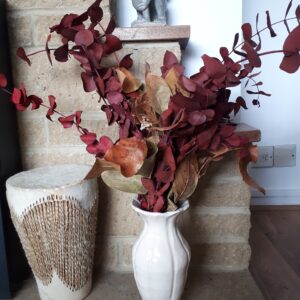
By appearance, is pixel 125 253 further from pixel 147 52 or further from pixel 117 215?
pixel 147 52

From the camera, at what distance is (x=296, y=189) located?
1526 millimetres

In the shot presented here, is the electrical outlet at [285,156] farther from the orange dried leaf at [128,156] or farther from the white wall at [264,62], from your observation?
the orange dried leaf at [128,156]

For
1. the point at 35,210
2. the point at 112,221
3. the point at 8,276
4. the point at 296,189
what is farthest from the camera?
the point at 296,189

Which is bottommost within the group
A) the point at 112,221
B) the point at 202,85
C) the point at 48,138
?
the point at 112,221

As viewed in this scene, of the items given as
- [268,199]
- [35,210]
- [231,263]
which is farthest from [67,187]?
[268,199]

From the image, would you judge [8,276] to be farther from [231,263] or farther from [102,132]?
[231,263]

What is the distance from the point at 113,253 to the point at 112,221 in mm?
109

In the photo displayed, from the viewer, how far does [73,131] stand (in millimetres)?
886

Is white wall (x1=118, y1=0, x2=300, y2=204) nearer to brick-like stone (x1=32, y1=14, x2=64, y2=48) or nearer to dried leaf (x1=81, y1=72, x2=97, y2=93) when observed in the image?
brick-like stone (x1=32, y1=14, x2=64, y2=48)

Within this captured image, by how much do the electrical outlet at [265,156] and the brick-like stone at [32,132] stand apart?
1022 mm

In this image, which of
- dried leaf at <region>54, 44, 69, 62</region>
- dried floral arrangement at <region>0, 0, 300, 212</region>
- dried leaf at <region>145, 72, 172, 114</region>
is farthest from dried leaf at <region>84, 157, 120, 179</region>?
dried leaf at <region>54, 44, 69, 62</region>

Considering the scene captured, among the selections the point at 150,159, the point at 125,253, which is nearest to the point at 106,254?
the point at 125,253

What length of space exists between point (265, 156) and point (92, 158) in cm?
94

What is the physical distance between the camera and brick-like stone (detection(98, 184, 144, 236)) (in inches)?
36.0
